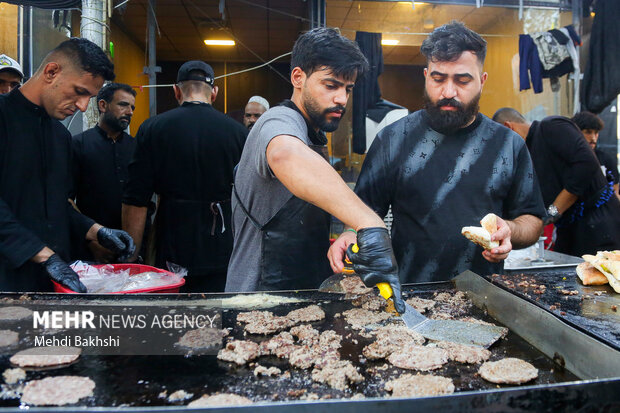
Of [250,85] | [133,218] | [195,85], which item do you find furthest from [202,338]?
[250,85]

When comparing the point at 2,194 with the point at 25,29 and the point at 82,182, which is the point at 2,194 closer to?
the point at 82,182

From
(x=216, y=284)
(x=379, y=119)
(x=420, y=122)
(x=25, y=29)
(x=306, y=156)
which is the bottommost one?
(x=216, y=284)

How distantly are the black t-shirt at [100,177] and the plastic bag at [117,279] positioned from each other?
4.29 ft

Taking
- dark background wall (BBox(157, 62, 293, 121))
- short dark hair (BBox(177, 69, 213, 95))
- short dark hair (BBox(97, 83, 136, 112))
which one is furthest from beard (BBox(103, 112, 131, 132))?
dark background wall (BBox(157, 62, 293, 121))

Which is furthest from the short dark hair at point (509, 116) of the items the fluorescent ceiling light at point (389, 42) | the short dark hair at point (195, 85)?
the short dark hair at point (195, 85)

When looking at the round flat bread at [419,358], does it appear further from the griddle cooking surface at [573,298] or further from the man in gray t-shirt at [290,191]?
the man in gray t-shirt at [290,191]

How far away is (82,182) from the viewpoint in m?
3.50

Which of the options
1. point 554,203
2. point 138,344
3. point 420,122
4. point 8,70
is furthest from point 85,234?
point 554,203

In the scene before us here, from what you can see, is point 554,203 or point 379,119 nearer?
point 554,203

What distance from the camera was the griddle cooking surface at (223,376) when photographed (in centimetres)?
119

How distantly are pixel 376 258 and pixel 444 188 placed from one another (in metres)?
0.97

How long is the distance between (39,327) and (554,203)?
407 centimetres

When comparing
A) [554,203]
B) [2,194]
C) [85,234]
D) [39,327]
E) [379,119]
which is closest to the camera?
[39,327]

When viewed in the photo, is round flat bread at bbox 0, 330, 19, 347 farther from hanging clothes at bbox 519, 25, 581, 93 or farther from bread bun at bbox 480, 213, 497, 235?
hanging clothes at bbox 519, 25, 581, 93
